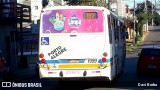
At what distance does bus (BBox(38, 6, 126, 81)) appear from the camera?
56.6ft

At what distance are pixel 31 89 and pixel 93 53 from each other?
12.9 ft

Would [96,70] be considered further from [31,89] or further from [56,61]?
[31,89]

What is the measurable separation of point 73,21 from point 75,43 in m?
0.83

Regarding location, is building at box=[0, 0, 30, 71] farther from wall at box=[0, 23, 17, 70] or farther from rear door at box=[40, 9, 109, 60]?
rear door at box=[40, 9, 109, 60]

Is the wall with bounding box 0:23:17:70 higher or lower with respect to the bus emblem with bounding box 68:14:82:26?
lower

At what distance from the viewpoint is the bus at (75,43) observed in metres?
17.2

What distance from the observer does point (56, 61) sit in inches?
683

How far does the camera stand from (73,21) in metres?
17.5

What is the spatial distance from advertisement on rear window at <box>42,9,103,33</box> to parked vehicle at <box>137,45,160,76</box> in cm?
884

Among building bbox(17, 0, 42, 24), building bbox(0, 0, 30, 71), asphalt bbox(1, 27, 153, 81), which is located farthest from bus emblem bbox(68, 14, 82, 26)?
building bbox(17, 0, 42, 24)

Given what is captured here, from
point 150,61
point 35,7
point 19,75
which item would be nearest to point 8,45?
point 19,75

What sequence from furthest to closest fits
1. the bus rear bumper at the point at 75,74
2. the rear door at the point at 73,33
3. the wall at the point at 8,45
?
the wall at the point at 8,45, the rear door at the point at 73,33, the bus rear bumper at the point at 75,74

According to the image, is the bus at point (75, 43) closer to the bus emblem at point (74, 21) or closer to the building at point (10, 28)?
the bus emblem at point (74, 21)

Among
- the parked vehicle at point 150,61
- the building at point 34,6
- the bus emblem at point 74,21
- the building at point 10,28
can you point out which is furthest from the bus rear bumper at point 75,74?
the building at point 34,6
